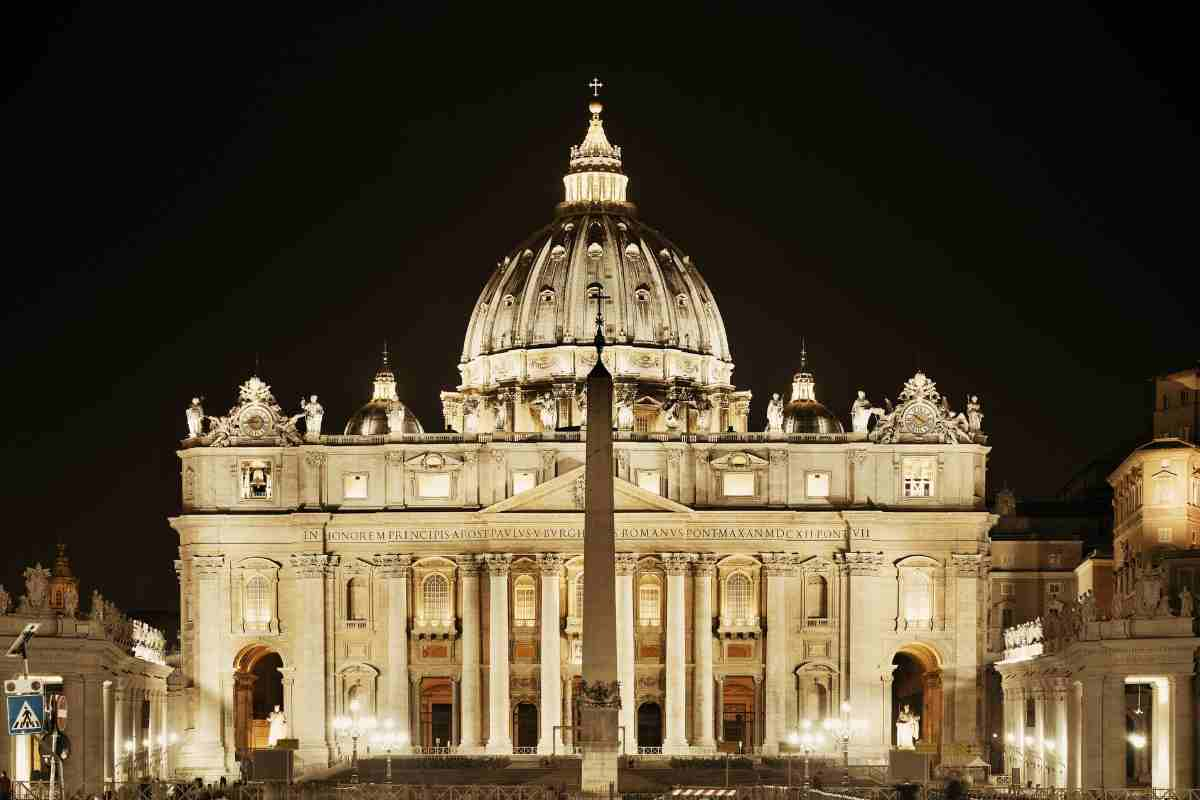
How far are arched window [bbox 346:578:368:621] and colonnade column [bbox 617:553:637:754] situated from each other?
12441 mm

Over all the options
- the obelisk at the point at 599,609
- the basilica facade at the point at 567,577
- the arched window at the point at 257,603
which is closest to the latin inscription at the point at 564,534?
the basilica facade at the point at 567,577

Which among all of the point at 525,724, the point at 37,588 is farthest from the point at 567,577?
the point at 37,588

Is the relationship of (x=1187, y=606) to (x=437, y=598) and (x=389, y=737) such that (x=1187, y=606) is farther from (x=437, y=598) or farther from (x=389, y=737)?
(x=437, y=598)

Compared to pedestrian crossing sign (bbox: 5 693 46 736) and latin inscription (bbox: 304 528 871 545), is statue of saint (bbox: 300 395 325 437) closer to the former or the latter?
latin inscription (bbox: 304 528 871 545)

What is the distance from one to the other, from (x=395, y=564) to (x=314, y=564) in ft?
12.9

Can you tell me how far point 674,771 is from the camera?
474 ft

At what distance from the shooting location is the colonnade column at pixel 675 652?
166m

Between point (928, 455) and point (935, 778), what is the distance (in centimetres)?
3166

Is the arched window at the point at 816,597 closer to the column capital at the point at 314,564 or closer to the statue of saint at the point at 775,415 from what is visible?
the statue of saint at the point at 775,415

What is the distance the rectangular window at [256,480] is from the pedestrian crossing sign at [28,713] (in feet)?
222

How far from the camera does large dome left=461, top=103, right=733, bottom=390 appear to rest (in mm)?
192750

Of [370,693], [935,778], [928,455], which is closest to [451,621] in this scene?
[370,693]

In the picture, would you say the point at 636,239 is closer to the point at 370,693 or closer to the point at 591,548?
the point at 370,693

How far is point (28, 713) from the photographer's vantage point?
99.3 metres
